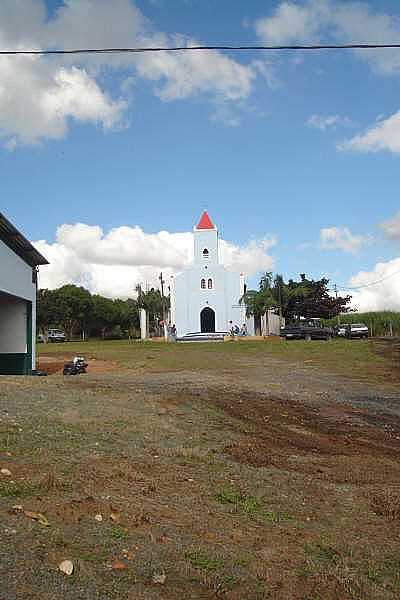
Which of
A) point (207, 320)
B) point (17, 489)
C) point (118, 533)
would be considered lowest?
point (118, 533)

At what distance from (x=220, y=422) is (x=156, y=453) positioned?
3.17m

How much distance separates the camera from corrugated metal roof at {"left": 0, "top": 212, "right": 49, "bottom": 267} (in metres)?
19.6

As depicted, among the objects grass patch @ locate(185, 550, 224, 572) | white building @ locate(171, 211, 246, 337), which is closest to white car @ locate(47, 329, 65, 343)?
white building @ locate(171, 211, 246, 337)

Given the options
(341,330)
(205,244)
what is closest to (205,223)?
(205,244)

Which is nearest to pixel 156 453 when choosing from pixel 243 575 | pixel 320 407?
pixel 243 575

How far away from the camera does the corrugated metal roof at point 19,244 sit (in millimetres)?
19625

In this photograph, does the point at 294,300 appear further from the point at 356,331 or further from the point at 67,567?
the point at 67,567

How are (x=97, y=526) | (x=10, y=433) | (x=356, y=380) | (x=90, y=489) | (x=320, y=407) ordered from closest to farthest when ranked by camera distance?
(x=97, y=526), (x=90, y=489), (x=10, y=433), (x=320, y=407), (x=356, y=380)

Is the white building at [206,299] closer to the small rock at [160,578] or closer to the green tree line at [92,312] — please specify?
the green tree line at [92,312]

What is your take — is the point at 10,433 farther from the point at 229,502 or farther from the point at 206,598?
the point at 206,598

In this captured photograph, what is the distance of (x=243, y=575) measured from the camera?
14.1ft

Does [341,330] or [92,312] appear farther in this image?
[92,312]

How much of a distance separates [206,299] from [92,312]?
1990 centimetres

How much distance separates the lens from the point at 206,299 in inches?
2222
